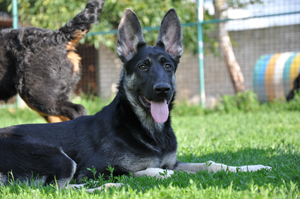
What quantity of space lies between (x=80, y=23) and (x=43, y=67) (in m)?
1.07

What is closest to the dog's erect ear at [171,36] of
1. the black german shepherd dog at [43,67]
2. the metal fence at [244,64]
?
the black german shepherd dog at [43,67]

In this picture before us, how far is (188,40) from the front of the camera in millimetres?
12930

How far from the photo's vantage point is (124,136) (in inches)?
140

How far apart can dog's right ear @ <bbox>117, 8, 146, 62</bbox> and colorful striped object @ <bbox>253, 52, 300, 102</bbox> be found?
8.90 metres

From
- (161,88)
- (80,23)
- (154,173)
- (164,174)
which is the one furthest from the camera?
(80,23)

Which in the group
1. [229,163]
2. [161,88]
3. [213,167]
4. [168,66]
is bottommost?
[229,163]

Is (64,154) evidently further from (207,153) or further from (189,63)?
(189,63)

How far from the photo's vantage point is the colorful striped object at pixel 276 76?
38.7 ft

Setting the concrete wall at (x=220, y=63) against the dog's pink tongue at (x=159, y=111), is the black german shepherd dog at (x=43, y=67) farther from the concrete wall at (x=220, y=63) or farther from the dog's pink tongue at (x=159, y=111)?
the concrete wall at (x=220, y=63)

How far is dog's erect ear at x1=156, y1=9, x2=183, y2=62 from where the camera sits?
4098 mm

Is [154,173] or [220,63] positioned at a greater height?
[220,63]

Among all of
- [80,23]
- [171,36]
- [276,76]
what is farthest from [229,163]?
[276,76]

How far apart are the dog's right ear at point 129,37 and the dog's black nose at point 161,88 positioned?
0.80 meters

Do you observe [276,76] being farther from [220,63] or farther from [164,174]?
[164,174]
